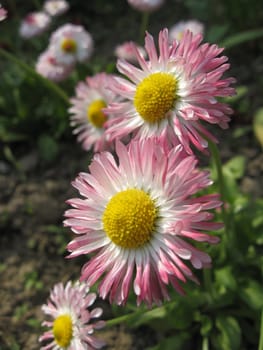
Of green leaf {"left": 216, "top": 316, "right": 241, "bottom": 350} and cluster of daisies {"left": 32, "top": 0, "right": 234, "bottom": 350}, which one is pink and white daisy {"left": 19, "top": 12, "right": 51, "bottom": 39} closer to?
cluster of daisies {"left": 32, "top": 0, "right": 234, "bottom": 350}

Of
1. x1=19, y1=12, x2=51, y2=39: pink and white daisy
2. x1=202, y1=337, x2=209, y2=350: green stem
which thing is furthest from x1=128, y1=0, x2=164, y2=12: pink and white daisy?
x1=202, y1=337, x2=209, y2=350: green stem

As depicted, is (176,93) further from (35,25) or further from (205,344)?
(35,25)

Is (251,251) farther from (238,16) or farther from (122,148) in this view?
(238,16)

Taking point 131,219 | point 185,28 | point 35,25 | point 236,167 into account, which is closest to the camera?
point 131,219

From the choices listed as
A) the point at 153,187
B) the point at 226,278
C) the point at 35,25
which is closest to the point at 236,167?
the point at 226,278

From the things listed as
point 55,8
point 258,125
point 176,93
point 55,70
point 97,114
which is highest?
point 55,8

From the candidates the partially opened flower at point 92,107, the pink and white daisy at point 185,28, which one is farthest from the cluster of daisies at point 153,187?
the pink and white daisy at point 185,28
